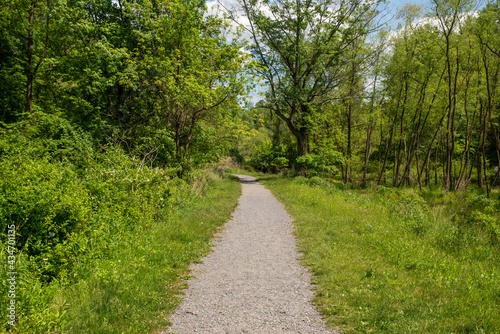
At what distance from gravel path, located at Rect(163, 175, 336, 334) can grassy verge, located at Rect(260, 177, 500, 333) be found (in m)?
0.36

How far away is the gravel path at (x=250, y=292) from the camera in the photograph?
3.79 m

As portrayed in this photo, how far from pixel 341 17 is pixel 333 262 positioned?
61.1 feet

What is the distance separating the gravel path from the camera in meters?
3.79

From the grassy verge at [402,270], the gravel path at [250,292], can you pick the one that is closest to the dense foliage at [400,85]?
the grassy verge at [402,270]

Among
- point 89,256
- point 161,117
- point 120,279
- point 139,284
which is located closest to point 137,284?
point 139,284

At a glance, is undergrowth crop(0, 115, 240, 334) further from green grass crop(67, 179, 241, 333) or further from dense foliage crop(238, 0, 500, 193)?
dense foliage crop(238, 0, 500, 193)

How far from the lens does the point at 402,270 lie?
534cm

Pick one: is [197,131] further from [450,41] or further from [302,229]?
[450,41]

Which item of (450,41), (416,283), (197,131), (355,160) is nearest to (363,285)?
(416,283)

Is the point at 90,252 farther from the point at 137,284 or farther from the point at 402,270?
the point at 402,270

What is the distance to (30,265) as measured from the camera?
159 inches

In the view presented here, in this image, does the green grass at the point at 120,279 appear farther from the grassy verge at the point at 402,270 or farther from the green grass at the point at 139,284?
the grassy verge at the point at 402,270

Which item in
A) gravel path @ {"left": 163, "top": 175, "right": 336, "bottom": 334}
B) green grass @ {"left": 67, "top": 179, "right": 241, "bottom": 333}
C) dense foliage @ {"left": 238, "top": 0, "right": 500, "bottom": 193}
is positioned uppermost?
dense foliage @ {"left": 238, "top": 0, "right": 500, "bottom": 193}

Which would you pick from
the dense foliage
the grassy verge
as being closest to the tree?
the dense foliage
